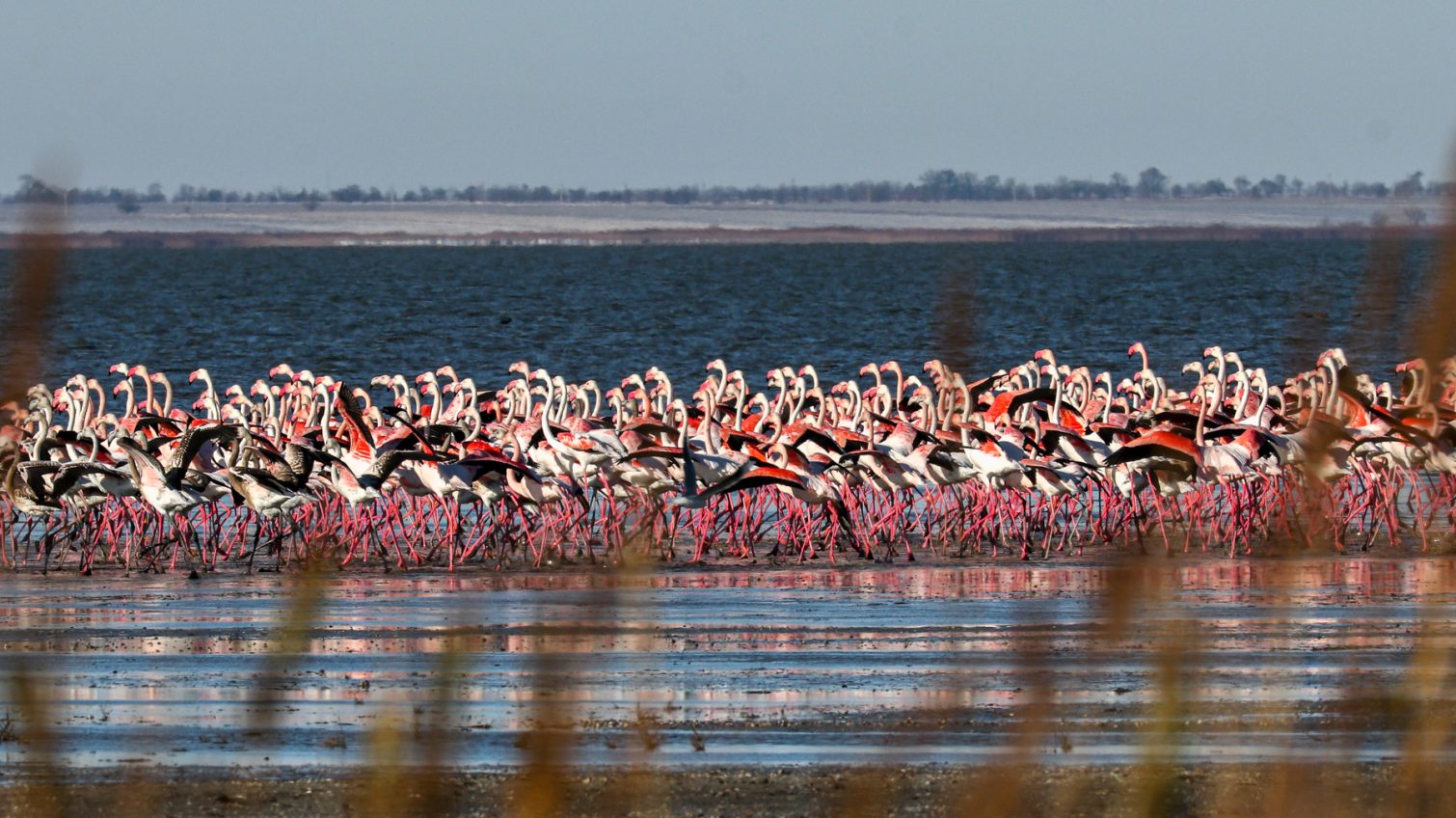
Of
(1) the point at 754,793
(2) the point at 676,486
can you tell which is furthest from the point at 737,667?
(2) the point at 676,486

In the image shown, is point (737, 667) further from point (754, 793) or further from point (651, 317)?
point (651, 317)

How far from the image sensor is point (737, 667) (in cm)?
1104

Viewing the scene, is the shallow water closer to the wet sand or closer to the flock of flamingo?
the wet sand

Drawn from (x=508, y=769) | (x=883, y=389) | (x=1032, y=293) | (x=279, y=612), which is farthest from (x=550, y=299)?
(x=508, y=769)

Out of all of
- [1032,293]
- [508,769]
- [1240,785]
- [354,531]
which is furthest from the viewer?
[1032,293]

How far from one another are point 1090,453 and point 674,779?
1092 centimetres

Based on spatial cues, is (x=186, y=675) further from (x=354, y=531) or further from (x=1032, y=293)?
(x=1032, y=293)

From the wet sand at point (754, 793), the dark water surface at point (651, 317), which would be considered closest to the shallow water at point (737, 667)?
the wet sand at point (754, 793)

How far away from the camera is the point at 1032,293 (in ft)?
260

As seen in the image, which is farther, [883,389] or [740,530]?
[883,389]

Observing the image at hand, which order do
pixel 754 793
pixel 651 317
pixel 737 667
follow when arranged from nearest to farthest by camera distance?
1. pixel 754 793
2. pixel 737 667
3. pixel 651 317

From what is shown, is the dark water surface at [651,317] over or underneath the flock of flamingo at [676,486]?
underneath

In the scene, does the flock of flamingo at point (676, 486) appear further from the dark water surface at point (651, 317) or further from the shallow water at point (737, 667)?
the dark water surface at point (651, 317)

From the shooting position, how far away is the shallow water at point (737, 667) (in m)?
8.60
